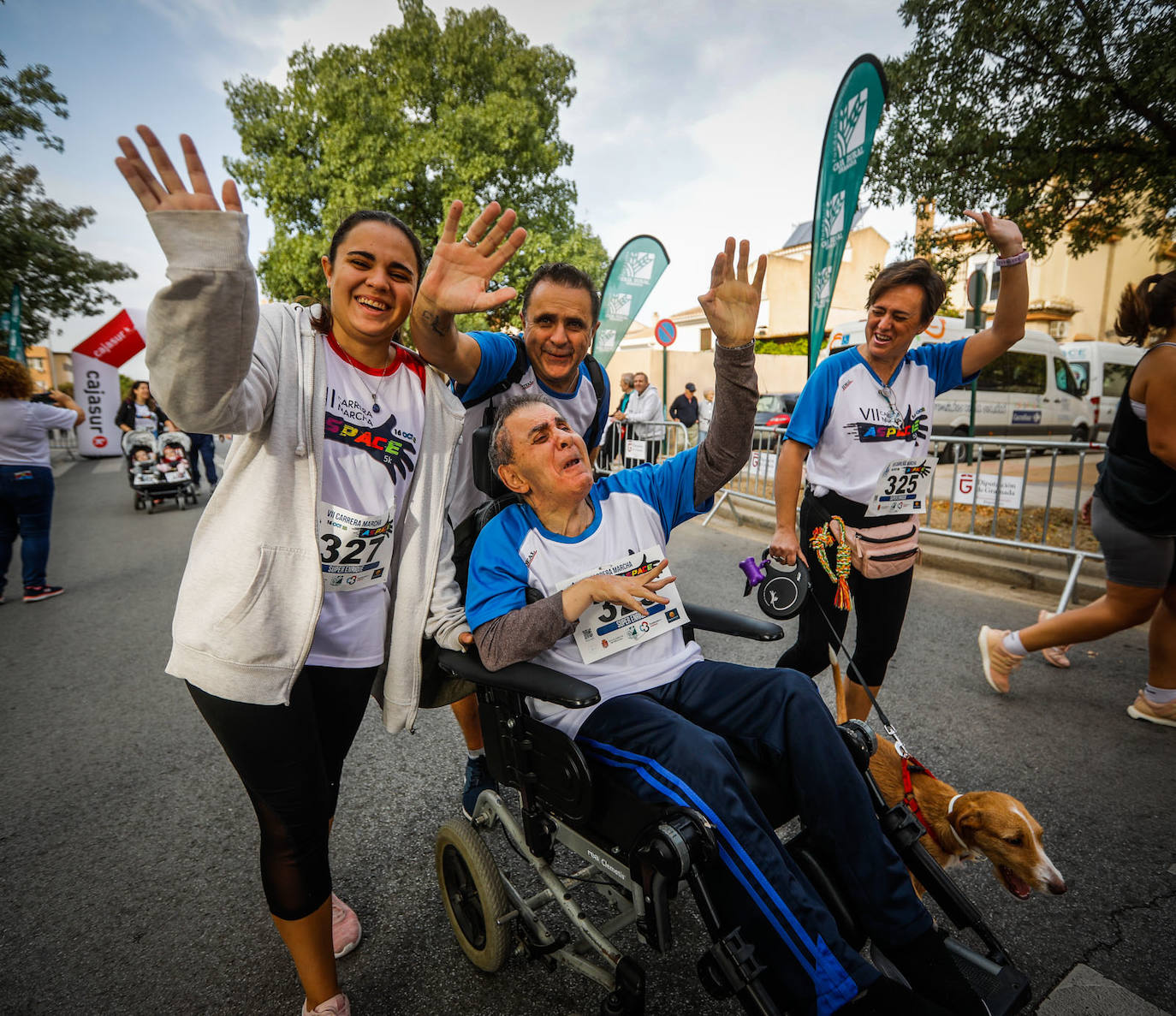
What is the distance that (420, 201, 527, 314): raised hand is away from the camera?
1626 mm

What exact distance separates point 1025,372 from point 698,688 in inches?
614

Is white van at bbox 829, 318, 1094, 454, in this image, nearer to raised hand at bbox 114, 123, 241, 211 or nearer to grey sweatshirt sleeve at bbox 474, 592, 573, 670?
grey sweatshirt sleeve at bbox 474, 592, 573, 670

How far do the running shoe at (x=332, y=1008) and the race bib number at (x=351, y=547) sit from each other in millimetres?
1075

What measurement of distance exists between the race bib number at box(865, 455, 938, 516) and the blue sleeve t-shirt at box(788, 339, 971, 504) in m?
0.03

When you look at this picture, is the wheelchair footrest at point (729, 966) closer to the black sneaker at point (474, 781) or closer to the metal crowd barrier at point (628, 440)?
the black sneaker at point (474, 781)

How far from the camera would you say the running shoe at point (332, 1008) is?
5.30 ft

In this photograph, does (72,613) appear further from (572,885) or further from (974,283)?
(974,283)

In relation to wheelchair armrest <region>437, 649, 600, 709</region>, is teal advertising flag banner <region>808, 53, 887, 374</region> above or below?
above

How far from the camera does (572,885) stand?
88.2 inches

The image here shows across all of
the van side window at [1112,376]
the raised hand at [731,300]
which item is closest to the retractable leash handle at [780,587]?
the raised hand at [731,300]

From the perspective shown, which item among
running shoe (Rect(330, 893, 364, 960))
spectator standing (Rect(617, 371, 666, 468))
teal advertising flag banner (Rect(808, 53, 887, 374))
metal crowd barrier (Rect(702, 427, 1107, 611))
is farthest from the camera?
spectator standing (Rect(617, 371, 666, 468))

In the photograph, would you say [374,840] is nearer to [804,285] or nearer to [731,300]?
[731,300]

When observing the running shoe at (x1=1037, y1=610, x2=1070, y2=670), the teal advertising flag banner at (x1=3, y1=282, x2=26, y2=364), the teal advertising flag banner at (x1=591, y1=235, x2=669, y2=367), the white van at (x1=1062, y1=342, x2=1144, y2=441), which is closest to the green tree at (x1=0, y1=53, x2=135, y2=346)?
the teal advertising flag banner at (x1=3, y1=282, x2=26, y2=364)

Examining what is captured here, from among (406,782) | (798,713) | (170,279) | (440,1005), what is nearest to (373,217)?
(170,279)
